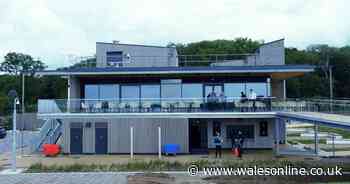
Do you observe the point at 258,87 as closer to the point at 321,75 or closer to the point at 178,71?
the point at 178,71

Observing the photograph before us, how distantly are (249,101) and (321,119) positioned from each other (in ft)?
32.2

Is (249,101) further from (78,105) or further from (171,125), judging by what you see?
(78,105)

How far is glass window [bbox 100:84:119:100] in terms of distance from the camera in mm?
32250

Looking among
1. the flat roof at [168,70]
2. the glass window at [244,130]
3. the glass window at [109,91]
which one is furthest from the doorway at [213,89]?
the glass window at [109,91]

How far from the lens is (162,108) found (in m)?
29.2


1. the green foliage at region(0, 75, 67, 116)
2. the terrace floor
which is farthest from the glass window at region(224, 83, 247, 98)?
the green foliage at region(0, 75, 67, 116)

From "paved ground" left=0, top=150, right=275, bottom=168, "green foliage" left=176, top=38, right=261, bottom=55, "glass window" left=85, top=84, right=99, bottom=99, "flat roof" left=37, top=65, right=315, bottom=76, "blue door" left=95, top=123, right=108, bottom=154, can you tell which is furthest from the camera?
"green foliage" left=176, top=38, right=261, bottom=55

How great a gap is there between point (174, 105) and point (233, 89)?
5.39 metres

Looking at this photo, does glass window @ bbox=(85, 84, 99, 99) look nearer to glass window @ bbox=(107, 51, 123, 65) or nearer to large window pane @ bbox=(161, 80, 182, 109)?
glass window @ bbox=(107, 51, 123, 65)

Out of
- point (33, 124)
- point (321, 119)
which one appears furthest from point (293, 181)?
point (33, 124)

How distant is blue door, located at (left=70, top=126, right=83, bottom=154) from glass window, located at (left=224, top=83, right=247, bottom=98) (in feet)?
36.2

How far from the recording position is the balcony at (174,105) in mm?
28359

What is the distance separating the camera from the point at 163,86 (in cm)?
3206

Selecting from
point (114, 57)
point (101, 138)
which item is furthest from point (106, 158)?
point (114, 57)
